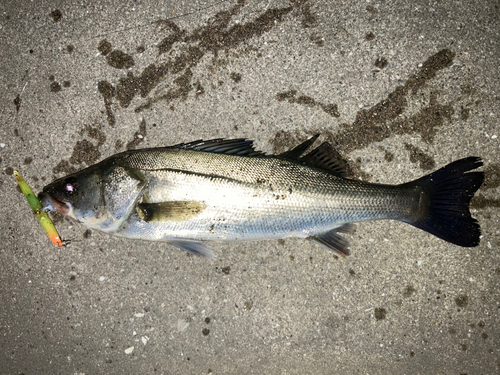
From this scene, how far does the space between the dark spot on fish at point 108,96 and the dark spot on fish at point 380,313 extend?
331 centimetres

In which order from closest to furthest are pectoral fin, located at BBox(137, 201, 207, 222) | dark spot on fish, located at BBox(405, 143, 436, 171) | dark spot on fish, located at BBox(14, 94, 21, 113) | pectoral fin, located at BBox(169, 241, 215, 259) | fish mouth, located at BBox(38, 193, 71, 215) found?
pectoral fin, located at BBox(137, 201, 207, 222), fish mouth, located at BBox(38, 193, 71, 215), pectoral fin, located at BBox(169, 241, 215, 259), dark spot on fish, located at BBox(405, 143, 436, 171), dark spot on fish, located at BBox(14, 94, 21, 113)

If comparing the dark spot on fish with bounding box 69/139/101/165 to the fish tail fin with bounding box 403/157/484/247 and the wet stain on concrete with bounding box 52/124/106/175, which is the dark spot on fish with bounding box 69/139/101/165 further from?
the fish tail fin with bounding box 403/157/484/247

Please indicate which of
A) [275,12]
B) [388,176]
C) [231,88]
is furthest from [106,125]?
[388,176]

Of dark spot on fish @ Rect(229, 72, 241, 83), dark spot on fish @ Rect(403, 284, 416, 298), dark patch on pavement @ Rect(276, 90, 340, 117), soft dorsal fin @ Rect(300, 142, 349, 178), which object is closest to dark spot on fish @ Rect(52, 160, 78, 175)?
dark spot on fish @ Rect(229, 72, 241, 83)

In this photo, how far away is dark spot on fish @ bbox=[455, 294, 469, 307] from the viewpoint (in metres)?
2.95

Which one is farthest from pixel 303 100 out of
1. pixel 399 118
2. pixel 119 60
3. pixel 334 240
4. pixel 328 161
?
pixel 119 60

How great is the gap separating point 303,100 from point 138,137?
1.72 meters

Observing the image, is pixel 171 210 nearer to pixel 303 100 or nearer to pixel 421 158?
pixel 303 100

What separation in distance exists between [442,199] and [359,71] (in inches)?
56.7

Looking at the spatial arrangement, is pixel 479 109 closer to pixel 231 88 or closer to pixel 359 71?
pixel 359 71

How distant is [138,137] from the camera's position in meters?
3.02

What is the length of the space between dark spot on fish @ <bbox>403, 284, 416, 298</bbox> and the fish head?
300 cm

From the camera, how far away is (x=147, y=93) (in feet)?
9.93

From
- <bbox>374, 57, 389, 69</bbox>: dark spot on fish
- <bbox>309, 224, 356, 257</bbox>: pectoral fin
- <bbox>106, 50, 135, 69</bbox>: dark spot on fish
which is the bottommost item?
<bbox>309, 224, 356, 257</bbox>: pectoral fin
